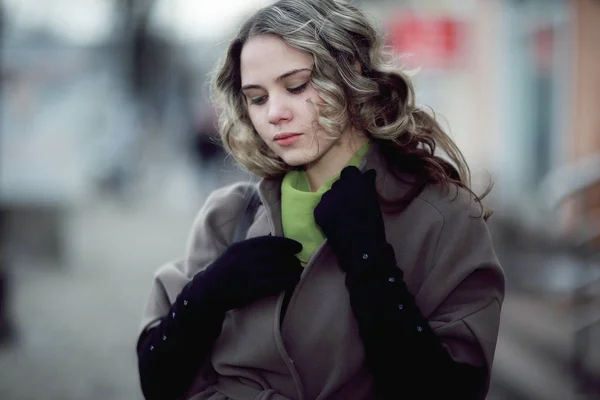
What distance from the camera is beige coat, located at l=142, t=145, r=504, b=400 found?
6.59 feet

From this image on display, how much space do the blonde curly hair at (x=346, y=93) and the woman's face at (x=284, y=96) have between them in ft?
0.09

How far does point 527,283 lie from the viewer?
24.1 ft

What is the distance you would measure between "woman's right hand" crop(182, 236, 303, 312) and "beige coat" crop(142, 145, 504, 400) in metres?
0.06

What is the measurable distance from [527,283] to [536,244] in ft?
2.71

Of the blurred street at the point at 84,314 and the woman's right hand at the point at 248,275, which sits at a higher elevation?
the woman's right hand at the point at 248,275

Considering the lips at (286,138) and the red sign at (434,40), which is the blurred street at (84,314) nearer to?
the lips at (286,138)

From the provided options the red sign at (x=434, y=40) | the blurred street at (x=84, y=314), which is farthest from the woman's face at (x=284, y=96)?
the red sign at (x=434, y=40)

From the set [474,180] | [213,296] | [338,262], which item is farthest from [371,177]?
[474,180]

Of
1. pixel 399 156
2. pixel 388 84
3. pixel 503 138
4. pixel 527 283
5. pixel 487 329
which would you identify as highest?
pixel 388 84

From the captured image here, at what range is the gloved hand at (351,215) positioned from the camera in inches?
77.7

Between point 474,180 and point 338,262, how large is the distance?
24.9 feet

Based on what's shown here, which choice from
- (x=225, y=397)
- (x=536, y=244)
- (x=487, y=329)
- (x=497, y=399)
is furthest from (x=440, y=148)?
(x=536, y=244)

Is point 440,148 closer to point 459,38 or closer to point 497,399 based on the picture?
point 497,399

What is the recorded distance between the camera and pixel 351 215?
200cm
